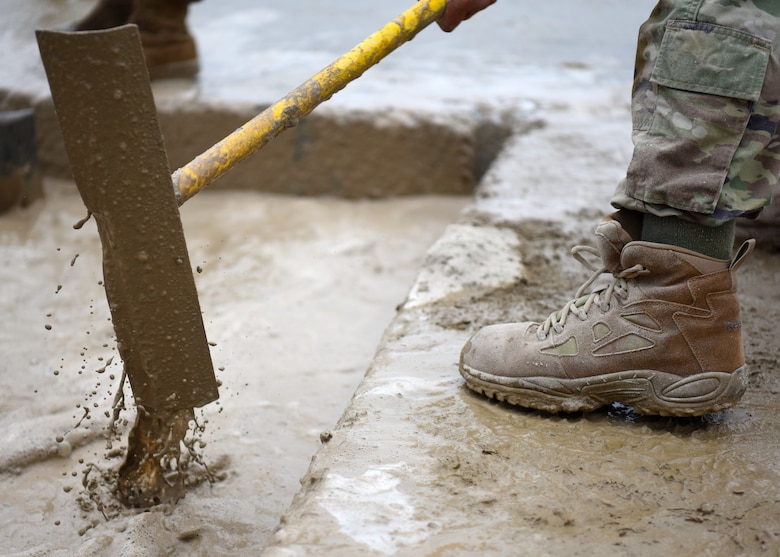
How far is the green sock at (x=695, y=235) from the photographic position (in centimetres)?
136

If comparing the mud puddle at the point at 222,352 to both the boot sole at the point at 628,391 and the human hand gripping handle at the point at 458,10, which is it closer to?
the boot sole at the point at 628,391

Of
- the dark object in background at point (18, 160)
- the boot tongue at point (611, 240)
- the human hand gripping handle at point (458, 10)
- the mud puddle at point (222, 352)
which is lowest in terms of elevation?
the mud puddle at point (222, 352)

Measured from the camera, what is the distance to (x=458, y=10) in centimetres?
164

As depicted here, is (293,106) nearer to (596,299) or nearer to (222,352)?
(596,299)

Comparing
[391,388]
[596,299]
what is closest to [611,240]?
[596,299]

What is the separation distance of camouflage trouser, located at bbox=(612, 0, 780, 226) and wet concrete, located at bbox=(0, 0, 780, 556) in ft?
1.38

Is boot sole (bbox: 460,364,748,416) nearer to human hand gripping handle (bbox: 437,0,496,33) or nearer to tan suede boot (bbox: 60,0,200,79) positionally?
human hand gripping handle (bbox: 437,0,496,33)

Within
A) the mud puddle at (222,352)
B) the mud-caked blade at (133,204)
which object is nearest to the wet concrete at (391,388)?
the mud puddle at (222,352)

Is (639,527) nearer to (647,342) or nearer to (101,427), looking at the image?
(647,342)

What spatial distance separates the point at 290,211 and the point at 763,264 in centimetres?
197

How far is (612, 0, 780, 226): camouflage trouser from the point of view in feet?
4.07

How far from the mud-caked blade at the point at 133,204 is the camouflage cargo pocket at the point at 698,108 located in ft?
2.59

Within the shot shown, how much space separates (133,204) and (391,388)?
1.95 feet

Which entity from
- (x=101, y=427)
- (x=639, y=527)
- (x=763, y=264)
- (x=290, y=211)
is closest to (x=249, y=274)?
(x=290, y=211)
